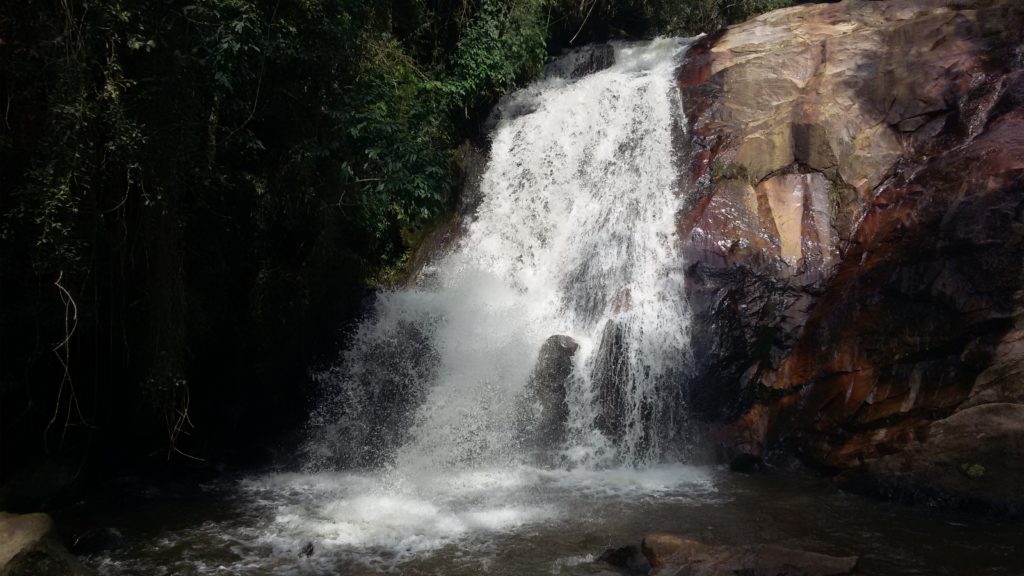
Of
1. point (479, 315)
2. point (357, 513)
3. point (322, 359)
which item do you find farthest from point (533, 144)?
point (357, 513)

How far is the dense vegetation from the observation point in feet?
18.8

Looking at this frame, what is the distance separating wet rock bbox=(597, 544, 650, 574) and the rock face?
3.28 metres

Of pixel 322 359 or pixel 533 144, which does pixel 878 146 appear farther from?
pixel 322 359

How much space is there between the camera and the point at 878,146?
9609mm

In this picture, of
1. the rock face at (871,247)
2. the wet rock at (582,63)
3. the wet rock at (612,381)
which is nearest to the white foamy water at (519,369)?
the wet rock at (612,381)

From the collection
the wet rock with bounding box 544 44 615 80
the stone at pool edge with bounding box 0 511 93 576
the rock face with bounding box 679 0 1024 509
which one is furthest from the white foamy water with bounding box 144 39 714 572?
the wet rock with bounding box 544 44 615 80

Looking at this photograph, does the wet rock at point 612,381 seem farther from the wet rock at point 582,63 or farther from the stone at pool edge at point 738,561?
the wet rock at point 582,63

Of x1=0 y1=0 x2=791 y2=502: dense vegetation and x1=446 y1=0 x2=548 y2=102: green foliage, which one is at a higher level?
x1=446 y1=0 x2=548 y2=102: green foliage

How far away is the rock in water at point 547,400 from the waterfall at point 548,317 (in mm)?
56

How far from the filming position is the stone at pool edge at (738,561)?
17.3ft

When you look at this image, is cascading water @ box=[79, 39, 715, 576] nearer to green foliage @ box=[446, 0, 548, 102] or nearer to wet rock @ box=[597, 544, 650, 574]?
wet rock @ box=[597, 544, 650, 574]

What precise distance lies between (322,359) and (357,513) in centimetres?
300

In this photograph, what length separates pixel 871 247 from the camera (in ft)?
28.9

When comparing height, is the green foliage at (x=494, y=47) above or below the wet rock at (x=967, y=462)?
above
